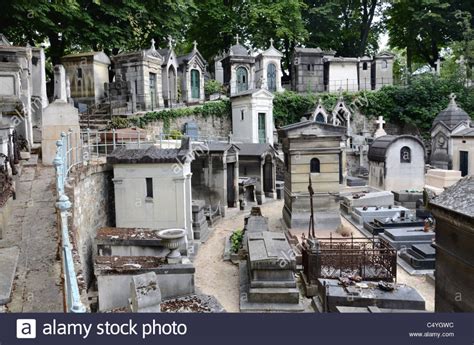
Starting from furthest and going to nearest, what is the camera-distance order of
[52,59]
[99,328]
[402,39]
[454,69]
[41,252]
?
[402,39] → [454,69] → [52,59] → [41,252] → [99,328]

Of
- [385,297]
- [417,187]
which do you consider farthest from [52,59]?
[385,297]

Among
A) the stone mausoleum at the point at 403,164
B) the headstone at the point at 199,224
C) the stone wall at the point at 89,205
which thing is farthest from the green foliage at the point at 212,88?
the stone wall at the point at 89,205

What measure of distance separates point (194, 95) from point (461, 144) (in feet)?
60.1

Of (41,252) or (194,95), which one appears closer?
(41,252)

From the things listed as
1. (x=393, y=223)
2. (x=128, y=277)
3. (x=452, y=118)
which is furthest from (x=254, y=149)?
(x=128, y=277)

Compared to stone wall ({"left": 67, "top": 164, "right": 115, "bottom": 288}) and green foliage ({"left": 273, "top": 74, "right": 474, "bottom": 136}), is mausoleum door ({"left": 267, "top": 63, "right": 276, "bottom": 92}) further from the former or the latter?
stone wall ({"left": 67, "top": 164, "right": 115, "bottom": 288})

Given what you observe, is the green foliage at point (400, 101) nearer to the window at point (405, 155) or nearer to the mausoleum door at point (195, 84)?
the mausoleum door at point (195, 84)

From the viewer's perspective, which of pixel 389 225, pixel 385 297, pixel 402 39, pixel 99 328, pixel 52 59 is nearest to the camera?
pixel 99 328

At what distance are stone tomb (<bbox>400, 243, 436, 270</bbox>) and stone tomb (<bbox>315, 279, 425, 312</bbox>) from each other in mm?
3168

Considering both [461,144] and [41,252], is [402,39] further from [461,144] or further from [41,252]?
[41,252]

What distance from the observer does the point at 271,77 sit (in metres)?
35.3

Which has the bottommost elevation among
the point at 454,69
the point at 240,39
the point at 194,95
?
the point at 194,95

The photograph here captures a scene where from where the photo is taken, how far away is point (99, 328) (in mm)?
4398

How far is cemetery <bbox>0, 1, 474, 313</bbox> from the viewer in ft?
23.5
